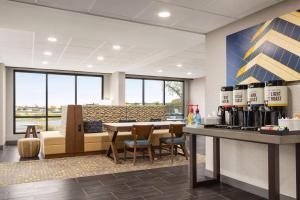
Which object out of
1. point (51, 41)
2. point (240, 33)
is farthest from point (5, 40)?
point (240, 33)

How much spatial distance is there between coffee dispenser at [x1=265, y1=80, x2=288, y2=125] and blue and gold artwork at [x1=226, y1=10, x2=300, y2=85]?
0.65 ft

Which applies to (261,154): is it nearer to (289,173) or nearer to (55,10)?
(289,173)

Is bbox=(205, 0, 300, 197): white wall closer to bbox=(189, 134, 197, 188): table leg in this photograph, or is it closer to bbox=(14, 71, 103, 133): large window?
bbox=(189, 134, 197, 188): table leg

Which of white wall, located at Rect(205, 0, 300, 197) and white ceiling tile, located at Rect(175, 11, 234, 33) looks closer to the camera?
white wall, located at Rect(205, 0, 300, 197)

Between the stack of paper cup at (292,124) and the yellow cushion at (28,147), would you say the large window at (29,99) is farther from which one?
the stack of paper cup at (292,124)

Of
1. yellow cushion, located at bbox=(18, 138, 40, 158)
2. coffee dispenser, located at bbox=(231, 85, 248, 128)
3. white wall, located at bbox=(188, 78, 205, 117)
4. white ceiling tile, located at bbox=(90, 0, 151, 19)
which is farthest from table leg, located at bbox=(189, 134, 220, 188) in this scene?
white wall, located at bbox=(188, 78, 205, 117)

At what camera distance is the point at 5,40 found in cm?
508

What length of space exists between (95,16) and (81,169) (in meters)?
2.96

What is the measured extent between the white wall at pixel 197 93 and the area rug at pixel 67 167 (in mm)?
5534

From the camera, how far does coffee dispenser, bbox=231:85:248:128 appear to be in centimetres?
324

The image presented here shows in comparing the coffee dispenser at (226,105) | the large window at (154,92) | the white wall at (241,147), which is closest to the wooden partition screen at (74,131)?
the white wall at (241,147)

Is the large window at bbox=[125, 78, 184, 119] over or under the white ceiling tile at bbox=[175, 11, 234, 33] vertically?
under

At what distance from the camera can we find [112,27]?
13.8ft

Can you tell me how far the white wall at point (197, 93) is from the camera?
36.9ft
